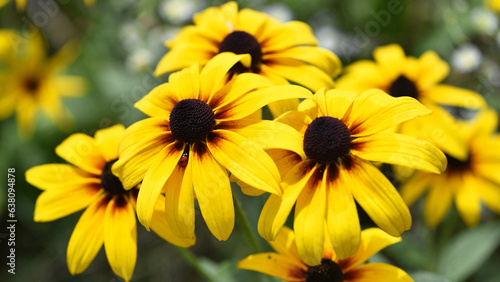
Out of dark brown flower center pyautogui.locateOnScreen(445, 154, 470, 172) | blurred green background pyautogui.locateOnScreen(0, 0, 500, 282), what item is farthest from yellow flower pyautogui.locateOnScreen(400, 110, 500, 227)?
blurred green background pyautogui.locateOnScreen(0, 0, 500, 282)

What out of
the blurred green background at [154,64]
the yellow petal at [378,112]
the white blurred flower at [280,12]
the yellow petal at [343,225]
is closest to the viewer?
the yellow petal at [343,225]

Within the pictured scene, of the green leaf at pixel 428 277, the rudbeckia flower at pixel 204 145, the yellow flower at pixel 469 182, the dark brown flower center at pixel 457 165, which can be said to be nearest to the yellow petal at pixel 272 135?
the rudbeckia flower at pixel 204 145

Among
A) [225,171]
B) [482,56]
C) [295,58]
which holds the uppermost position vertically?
[295,58]

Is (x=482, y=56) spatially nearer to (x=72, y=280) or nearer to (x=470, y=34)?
(x=470, y=34)

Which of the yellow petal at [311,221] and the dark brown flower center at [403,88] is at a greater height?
the yellow petal at [311,221]

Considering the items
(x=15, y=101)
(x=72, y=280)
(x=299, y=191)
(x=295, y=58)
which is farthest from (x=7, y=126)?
(x=299, y=191)

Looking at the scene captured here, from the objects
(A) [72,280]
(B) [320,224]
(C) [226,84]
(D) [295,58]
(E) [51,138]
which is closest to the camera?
(B) [320,224]

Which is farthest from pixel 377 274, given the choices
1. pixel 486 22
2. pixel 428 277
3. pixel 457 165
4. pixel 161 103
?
pixel 486 22

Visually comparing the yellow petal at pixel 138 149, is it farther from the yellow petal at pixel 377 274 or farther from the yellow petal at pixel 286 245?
the yellow petal at pixel 377 274
